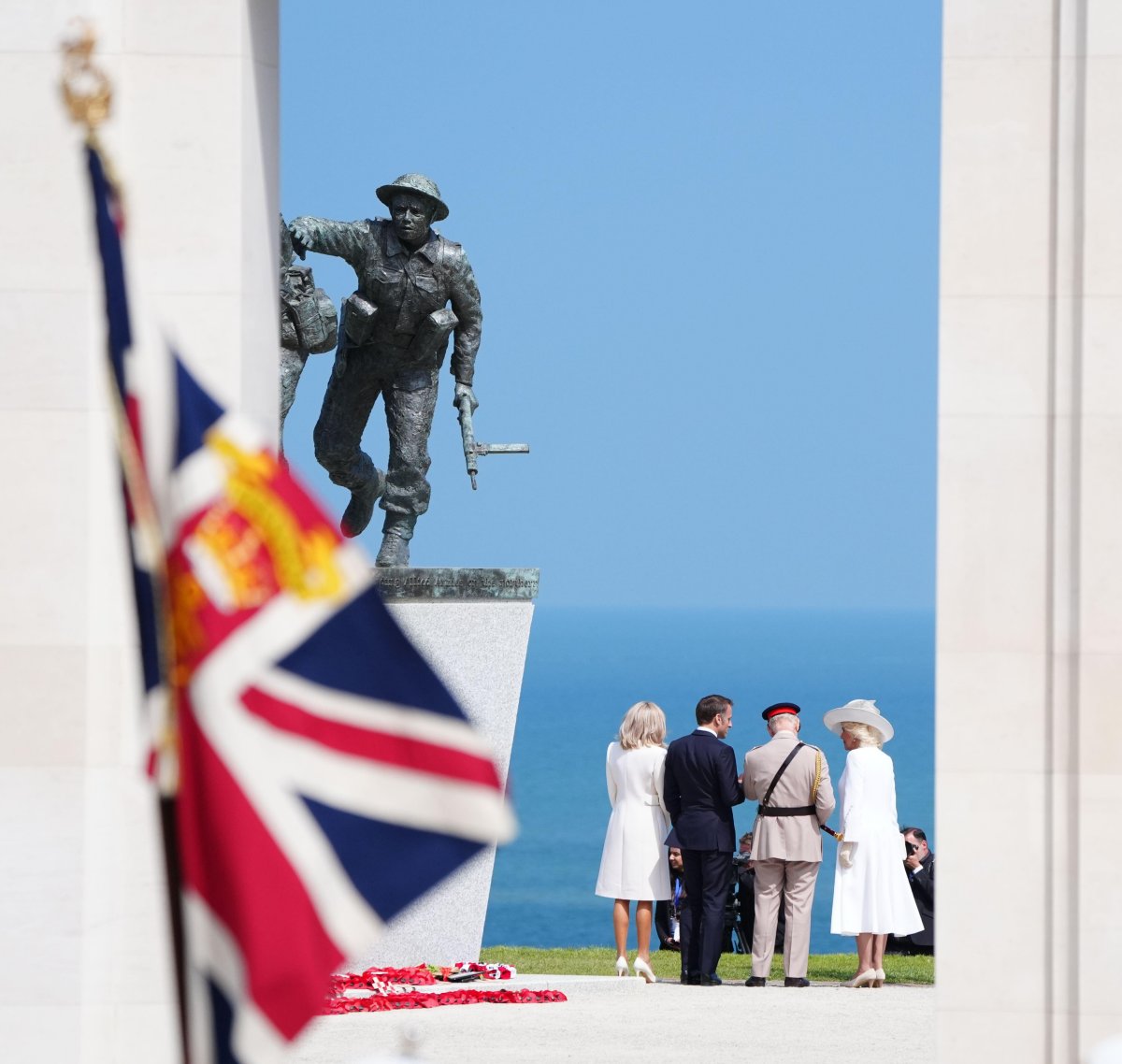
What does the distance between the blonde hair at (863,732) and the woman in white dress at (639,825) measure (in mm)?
1269

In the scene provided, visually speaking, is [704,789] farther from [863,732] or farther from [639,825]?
[863,732]

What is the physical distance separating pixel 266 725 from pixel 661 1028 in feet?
25.7

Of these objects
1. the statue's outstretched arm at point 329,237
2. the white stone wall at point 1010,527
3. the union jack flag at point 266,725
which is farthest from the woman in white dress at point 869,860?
the union jack flag at point 266,725

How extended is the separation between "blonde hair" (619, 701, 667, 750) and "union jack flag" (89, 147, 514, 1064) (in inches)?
390

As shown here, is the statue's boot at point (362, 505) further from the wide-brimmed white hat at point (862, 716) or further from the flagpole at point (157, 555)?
the flagpole at point (157, 555)

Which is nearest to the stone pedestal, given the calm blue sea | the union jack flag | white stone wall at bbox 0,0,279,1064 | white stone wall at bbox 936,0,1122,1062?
the calm blue sea

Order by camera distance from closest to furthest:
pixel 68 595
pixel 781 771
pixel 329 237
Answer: pixel 68 595
pixel 781 771
pixel 329 237

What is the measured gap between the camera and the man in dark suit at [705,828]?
1407 centimetres

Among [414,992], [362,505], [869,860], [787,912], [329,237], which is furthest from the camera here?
[362,505]

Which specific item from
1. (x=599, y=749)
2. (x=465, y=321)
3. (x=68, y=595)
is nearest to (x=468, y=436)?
(x=465, y=321)

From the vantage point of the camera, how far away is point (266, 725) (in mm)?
4629

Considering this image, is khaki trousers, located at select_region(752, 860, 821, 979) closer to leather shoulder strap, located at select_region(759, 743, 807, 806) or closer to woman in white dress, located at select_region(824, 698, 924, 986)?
woman in white dress, located at select_region(824, 698, 924, 986)

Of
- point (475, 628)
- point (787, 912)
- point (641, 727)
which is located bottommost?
point (787, 912)

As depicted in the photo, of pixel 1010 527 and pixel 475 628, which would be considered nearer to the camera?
pixel 1010 527
